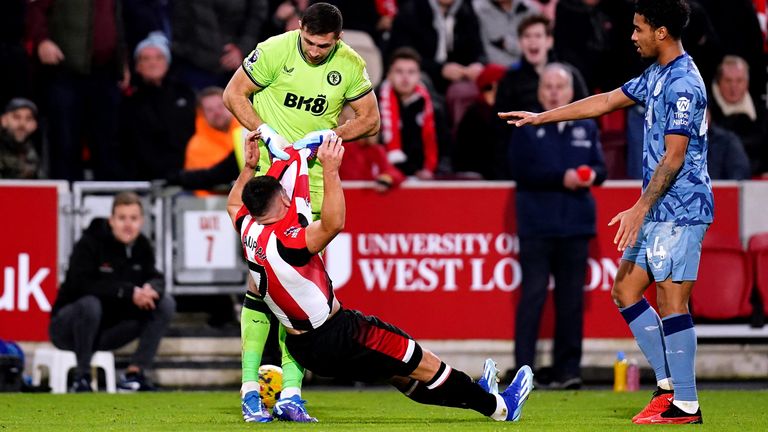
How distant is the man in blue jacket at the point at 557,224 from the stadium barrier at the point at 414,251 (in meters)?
0.42

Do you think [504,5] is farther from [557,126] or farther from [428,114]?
[557,126]

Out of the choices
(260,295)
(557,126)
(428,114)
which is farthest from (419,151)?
(260,295)

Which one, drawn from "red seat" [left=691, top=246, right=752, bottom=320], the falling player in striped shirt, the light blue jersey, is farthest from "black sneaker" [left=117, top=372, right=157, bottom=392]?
the light blue jersey

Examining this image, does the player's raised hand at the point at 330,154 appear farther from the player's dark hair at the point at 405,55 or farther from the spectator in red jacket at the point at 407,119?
the player's dark hair at the point at 405,55

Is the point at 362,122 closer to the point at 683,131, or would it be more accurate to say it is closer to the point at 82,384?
the point at 683,131

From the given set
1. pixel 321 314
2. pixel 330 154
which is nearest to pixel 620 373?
pixel 321 314

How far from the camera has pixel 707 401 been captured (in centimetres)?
1114

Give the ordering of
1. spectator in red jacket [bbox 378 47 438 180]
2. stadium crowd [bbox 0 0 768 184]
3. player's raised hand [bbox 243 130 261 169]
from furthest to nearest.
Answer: spectator in red jacket [bbox 378 47 438 180], stadium crowd [bbox 0 0 768 184], player's raised hand [bbox 243 130 261 169]

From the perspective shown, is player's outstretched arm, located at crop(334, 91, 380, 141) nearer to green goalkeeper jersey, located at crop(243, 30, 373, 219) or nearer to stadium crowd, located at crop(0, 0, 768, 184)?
green goalkeeper jersey, located at crop(243, 30, 373, 219)

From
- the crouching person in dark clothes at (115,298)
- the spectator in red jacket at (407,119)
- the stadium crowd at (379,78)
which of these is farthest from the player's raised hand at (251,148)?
the spectator in red jacket at (407,119)

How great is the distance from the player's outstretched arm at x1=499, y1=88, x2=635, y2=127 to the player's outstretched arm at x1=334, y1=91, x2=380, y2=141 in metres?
1.03

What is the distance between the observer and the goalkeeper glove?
9141mm

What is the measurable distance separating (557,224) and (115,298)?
3659mm

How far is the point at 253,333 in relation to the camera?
30.9ft
